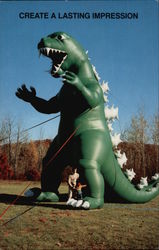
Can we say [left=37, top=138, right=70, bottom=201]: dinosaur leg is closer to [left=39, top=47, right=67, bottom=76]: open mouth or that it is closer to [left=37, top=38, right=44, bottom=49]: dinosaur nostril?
[left=39, top=47, right=67, bottom=76]: open mouth

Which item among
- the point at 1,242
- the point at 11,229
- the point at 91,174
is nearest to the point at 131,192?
the point at 91,174

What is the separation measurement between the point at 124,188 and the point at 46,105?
2.13 metres

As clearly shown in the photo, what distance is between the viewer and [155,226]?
3.59 meters

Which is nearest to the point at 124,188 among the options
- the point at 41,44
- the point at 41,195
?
the point at 41,195

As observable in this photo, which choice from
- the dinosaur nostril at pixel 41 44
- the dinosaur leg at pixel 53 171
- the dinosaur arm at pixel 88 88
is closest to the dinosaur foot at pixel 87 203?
the dinosaur leg at pixel 53 171

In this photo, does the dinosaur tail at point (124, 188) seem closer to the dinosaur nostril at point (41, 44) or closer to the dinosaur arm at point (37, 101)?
the dinosaur arm at point (37, 101)

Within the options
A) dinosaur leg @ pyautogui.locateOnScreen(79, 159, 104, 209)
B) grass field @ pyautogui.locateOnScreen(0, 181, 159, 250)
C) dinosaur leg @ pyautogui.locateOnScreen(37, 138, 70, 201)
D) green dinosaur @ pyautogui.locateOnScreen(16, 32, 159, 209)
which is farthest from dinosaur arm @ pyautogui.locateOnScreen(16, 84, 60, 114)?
grass field @ pyautogui.locateOnScreen(0, 181, 159, 250)

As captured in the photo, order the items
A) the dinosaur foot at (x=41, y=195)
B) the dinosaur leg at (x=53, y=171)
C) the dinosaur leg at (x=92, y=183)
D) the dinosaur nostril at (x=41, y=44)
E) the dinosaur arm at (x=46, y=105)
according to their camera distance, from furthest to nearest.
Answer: the dinosaur arm at (x=46, y=105) < the dinosaur leg at (x=53, y=171) < the dinosaur foot at (x=41, y=195) < the dinosaur nostril at (x=41, y=44) < the dinosaur leg at (x=92, y=183)

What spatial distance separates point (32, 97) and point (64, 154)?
131 centimetres

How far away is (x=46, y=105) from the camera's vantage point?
580cm

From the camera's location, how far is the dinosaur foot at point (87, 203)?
4407 millimetres

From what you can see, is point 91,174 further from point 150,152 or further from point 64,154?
point 150,152

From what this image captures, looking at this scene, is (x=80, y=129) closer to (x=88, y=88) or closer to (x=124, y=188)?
(x=88, y=88)

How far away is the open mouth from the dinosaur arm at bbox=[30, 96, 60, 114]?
2.62 ft
